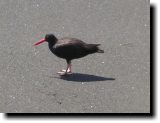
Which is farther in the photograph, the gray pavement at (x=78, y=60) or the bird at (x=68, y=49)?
the bird at (x=68, y=49)

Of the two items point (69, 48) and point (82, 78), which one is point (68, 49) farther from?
point (82, 78)

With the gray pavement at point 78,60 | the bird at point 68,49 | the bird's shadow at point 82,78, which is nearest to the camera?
the gray pavement at point 78,60

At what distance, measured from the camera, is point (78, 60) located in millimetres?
9469

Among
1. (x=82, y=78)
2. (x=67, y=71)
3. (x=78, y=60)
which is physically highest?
(x=78, y=60)

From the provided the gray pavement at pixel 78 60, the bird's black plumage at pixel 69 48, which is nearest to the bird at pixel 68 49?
the bird's black plumage at pixel 69 48

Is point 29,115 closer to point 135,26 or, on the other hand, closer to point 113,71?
point 113,71

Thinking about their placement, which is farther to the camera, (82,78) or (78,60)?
(78,60)

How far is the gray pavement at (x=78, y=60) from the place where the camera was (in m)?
8.14

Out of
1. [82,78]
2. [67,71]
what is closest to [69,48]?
[67,71]

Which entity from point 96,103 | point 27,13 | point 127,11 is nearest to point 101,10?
point 127,11

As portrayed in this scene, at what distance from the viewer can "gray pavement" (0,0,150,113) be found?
26.7 feet

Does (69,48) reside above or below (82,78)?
above

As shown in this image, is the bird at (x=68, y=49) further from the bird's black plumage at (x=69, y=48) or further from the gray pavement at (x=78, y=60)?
the gray pavement at (x=78, y=60)

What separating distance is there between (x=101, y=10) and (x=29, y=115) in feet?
14.7
